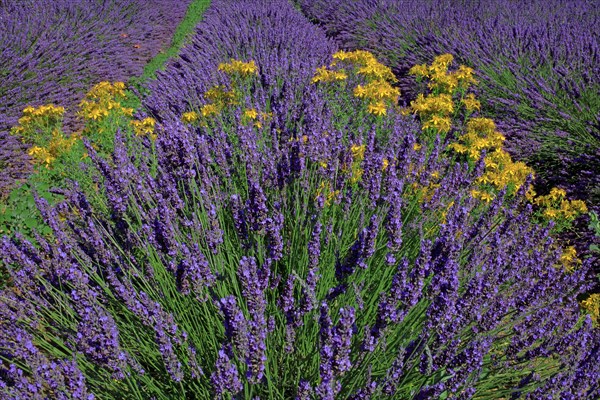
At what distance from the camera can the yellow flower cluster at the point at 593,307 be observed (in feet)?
7.78

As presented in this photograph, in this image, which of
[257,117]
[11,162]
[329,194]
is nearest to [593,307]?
[329,194]

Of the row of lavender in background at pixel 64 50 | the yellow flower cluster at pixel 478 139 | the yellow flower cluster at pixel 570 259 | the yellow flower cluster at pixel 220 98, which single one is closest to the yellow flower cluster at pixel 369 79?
the yellow flower cluster at pixel 478 139

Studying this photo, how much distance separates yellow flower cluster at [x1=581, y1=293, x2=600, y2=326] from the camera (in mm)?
2370

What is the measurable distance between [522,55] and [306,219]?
441cm

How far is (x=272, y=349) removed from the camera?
1630 mm

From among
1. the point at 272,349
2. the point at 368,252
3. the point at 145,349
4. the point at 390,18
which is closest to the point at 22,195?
the point at 145,349

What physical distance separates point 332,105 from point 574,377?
2.70 meters

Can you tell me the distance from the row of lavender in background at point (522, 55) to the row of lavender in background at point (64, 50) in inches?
129

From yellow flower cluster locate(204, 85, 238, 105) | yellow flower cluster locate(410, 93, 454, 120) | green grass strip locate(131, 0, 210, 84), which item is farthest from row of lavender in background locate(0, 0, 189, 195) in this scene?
yellow flower cluster locate(410, 93, 454, 120)

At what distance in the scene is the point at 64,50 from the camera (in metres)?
6.05

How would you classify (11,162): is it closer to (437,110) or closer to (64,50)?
(64,50)

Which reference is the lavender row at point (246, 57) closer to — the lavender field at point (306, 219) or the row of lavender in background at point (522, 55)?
the lavender field at point (306, 219)

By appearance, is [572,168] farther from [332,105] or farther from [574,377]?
[574,377]

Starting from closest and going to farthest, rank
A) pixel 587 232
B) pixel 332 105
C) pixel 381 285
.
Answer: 1. pixel 381 285
2. pixel 587 232
3. pixel 332 105
